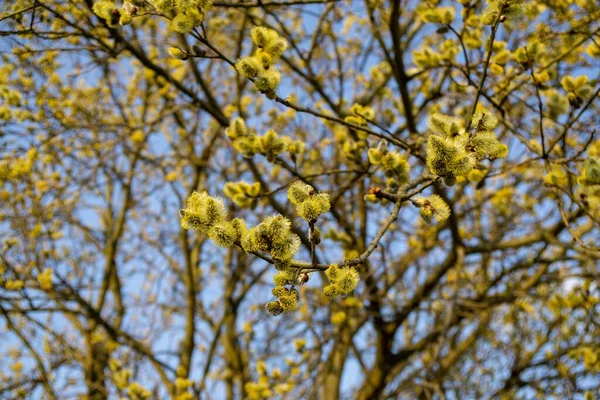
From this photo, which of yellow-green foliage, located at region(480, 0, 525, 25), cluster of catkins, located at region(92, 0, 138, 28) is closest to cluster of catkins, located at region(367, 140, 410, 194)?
yellow-green foliage, located at region(480, 0, 525, 25)

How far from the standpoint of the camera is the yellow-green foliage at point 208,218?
1.45 metres

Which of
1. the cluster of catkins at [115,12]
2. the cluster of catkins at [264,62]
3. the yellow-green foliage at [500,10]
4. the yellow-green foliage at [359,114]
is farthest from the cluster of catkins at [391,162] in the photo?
the cluster of catkins at [115,12]

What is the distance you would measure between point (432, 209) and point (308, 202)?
1.73 feet

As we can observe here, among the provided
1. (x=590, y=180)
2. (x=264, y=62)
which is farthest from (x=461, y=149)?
(x=590, y=180)

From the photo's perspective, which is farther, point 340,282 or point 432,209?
point 432,209

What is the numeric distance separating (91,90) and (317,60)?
9.20 ft

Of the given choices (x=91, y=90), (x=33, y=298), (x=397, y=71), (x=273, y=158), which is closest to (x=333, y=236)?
(x=397, y=71)

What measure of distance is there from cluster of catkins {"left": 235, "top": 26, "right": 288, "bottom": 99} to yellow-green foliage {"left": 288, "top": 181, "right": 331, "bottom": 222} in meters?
0.61

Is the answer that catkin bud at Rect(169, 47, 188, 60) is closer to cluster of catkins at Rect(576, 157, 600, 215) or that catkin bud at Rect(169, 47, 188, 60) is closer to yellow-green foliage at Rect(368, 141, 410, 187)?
yellow-green foliage at Rect(368, 141, 410, 187)

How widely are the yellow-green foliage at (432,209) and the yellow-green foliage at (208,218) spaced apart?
2.06 feet

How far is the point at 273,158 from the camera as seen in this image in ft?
7.95

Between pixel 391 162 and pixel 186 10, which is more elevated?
pixel 186 10

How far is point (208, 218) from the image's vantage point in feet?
4.83

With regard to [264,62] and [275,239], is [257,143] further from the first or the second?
[275,239]
